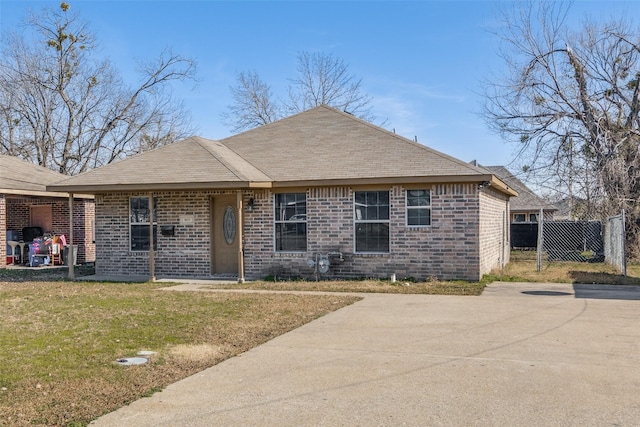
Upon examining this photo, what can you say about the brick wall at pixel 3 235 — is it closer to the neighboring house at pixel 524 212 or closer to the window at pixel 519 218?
the neighboring house at pixel 524 212

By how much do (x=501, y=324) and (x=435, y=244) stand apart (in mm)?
5194

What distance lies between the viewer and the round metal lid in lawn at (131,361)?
20.4ft

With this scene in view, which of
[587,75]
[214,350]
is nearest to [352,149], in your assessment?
[214,350]

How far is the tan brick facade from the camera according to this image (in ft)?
43.7

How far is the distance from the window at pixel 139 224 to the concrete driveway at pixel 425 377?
801 cm

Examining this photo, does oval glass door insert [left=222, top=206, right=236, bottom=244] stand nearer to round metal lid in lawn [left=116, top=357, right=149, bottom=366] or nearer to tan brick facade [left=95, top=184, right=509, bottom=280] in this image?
tan brick facade [left=95, top=184, right=509, bottom=280]

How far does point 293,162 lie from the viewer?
1514cm

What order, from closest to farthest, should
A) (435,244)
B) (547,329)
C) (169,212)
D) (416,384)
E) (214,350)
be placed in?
1. (416,384)
2. (214,350)
3. (547,329)
4. (435,244)
5. (169,212)

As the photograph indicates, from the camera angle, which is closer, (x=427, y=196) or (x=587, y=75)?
(x=427, y=196)

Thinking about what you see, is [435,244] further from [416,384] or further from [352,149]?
[416,384]

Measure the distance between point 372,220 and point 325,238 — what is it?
1.25 m

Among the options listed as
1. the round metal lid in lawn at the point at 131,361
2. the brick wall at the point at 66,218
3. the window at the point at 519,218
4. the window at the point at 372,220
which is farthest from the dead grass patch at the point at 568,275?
the window at the point at 519,218

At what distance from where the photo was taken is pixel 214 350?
6898 millimetres

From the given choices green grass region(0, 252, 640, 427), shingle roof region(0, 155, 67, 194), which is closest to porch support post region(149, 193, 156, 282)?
green grass region(0, 252, 640, 427)
